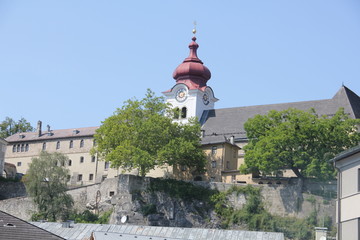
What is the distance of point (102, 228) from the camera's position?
4650 cm

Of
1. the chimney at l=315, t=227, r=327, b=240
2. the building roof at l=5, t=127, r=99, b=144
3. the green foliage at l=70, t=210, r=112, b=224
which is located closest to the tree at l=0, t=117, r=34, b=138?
the building roof at l=5, t=127, r=99, b=144

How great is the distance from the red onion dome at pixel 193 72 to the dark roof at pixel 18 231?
206 ft

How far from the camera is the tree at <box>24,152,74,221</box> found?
6800 centimetres

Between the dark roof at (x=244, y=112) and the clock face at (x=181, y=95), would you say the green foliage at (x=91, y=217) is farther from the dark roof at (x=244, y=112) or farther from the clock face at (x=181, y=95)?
the clock face at (x=181, y=95)

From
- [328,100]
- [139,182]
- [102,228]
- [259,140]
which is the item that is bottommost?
[102,228]

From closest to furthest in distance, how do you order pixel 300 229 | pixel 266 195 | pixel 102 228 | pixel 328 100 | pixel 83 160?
pixel 102 228
pixel 300 229
pixel 266 195
pixel 328 100
pixel 83 160

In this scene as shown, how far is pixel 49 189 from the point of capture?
68875mm

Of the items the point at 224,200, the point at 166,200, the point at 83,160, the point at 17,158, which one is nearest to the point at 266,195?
the point at 224,200

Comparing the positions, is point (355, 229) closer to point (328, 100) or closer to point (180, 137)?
point (180, 137)

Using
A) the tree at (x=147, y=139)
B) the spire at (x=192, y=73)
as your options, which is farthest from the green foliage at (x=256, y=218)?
the spire at (x=192, y=73)

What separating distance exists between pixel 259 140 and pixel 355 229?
37.0m

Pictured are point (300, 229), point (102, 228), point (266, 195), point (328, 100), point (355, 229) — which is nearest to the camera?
point (355, 229)

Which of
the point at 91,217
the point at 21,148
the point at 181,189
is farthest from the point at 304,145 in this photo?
the point at 21,148

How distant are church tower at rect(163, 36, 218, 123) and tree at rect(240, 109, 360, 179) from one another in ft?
75.7
